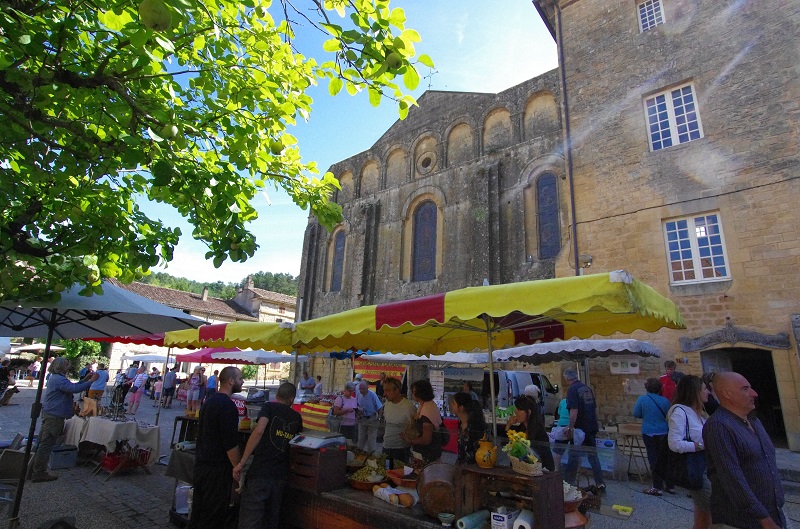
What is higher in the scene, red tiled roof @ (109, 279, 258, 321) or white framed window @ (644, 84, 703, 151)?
white framed window @ (644, 84, 703, 151)

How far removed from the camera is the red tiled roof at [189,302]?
3453 cm

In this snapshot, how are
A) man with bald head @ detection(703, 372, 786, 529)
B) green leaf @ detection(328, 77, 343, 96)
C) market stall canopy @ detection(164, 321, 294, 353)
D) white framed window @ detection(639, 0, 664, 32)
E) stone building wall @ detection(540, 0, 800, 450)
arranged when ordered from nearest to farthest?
man with bald head @ detection(703, 372, 786, 529), green leaf @ detection(328, 77, 343, 96), market stall canopy @ detection(164, 321, 294, 353), stone building wall @ detection(540, 0, 800, 450), white framed window @ detection(639, 0, 664, 32)

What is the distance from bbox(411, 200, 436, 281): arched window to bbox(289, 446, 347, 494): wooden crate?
14454 millimetres

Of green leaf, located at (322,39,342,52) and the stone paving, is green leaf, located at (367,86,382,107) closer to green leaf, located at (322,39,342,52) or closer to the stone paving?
green leaf, located at (322,39,342,52)

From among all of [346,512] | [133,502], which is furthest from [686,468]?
[133,502]

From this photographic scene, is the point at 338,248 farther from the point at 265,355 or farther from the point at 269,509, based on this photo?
the point at 269,509

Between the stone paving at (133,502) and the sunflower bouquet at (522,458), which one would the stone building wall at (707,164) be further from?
the sunflower bouquet at (522,458)

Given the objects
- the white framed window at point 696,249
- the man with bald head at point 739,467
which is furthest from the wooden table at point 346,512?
the white framed window at point 696,249

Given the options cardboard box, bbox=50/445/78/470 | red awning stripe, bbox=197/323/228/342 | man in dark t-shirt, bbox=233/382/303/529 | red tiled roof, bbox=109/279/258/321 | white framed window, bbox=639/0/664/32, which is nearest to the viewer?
man in dark t-shirt, bbox=233/382/303/529

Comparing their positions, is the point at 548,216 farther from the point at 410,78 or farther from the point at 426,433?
the point at 410,78

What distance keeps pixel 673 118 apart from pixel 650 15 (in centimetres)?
360

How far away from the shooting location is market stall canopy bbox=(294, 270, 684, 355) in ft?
10.4

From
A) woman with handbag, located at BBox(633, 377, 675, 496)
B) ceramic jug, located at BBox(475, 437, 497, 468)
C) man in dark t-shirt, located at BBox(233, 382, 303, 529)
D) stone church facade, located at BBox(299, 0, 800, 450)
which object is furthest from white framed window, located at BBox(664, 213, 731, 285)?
man in dark t-shirt, located at BBox(233, 382, 303, 529)

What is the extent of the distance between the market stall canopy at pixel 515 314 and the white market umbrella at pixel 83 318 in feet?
6.50
